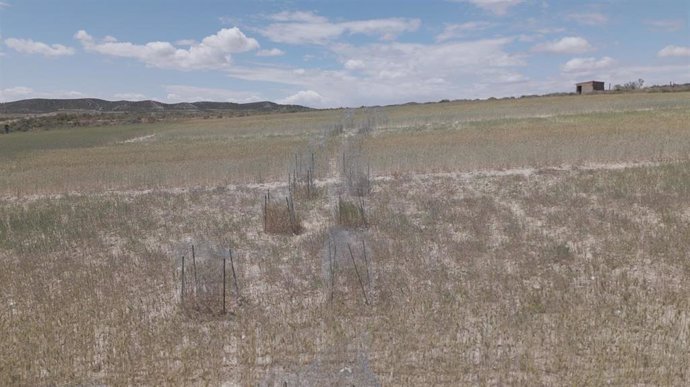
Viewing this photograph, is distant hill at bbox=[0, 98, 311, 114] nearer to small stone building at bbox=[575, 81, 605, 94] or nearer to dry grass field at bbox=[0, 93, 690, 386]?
small stone building at bbox=[575, 81, 605, 94]

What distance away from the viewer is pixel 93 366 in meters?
5.27

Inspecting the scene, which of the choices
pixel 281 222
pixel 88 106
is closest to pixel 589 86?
pixel 281 222

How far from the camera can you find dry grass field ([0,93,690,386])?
511 centimetres

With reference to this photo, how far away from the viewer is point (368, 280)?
7430 millimetres

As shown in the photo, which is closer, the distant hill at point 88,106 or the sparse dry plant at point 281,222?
the sparse dry plant at point 281,222

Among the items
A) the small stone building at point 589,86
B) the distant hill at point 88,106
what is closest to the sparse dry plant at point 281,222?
the small stone building at point 589,86

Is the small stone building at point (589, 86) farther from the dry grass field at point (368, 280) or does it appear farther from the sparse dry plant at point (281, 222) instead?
the sparse dry plant at point (281, 222)

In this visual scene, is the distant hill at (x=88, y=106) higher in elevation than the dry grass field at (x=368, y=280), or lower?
higher

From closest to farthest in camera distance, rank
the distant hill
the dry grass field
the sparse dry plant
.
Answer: the dry grass field → the sparse dry plant → the distant hill

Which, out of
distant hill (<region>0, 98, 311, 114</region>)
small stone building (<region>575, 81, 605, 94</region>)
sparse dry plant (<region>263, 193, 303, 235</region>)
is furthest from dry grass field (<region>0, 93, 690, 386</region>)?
distant hill (<region>0, 98, 311, 114</region>)

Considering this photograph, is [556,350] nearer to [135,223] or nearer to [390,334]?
[390,334]

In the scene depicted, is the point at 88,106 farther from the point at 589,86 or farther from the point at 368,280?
the point at 368,280

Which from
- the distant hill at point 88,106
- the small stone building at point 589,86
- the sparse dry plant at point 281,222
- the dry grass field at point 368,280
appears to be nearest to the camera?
the dry grass field at point 368,280

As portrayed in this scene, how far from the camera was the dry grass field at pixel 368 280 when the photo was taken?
5.11 meters
